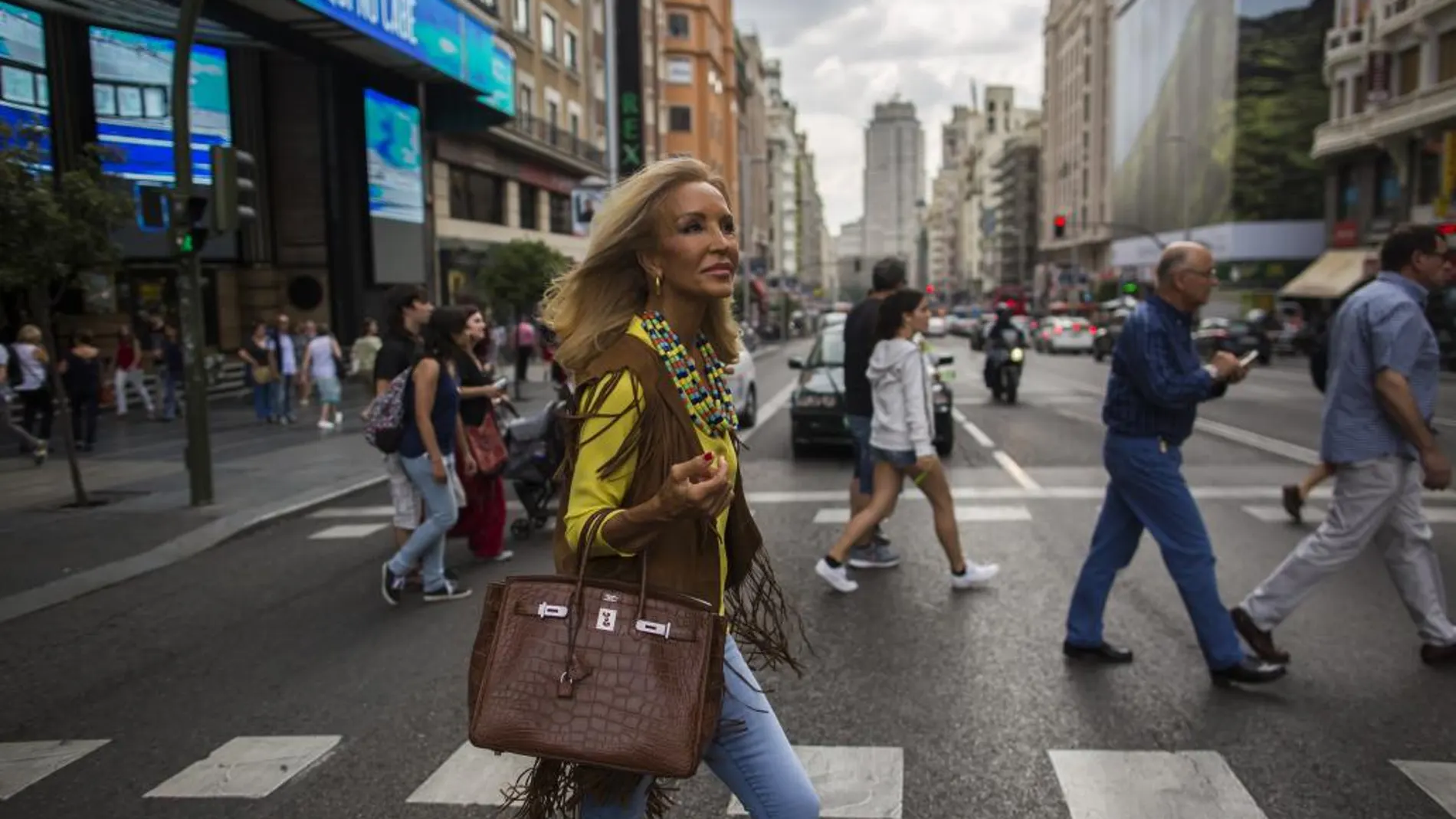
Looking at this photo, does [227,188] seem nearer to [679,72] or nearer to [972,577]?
[972,577]

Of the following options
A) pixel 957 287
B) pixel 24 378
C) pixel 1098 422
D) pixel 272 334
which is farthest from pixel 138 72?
pixel 957 287

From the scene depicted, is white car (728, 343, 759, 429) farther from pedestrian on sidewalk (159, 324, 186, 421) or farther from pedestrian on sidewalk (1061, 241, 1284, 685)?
pedestrian on sidewalk (1061, 241, 1284, 685)

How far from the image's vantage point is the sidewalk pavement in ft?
25.2

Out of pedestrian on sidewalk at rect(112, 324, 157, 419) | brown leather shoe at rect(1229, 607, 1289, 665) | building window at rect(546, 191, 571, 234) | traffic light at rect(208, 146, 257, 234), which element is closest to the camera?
brown leather shoe at rect(1229, 607, 1289, 665)

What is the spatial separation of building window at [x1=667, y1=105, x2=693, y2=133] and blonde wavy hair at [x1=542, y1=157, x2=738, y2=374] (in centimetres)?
6513

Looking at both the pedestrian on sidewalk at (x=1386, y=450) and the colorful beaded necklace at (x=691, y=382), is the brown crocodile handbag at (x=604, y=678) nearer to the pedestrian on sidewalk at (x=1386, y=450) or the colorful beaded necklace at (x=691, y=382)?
the colorful beaded necklace at (x=691, y=382)

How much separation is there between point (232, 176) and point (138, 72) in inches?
465

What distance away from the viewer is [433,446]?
6.12 m

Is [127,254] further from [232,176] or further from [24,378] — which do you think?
[232,176]

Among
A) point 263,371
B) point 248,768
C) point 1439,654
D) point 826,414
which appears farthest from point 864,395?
point 263,371

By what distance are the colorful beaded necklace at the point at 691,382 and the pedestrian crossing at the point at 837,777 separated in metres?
1.73

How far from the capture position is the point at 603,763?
1926 millimetres

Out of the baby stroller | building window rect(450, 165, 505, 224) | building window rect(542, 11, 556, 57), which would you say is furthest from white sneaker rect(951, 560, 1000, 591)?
building window rect(542, 11, 556, 57)

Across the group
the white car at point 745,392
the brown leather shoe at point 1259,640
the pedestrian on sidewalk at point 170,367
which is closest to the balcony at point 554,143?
the pedestrian on sidewalk at point 170,367
